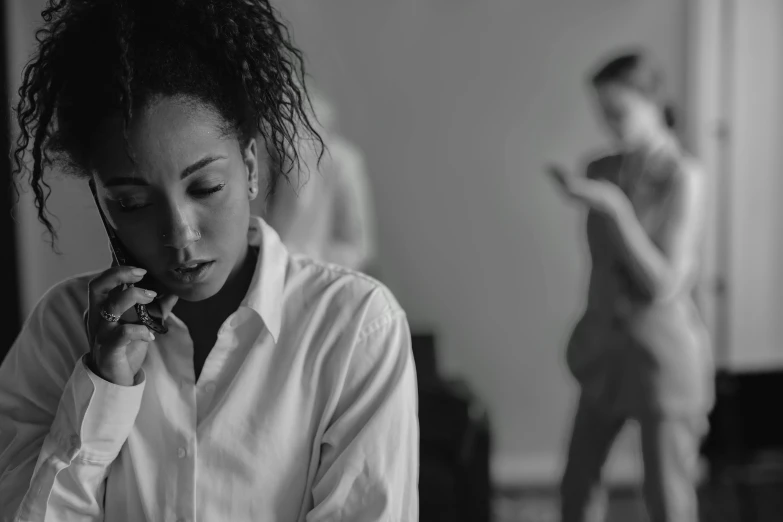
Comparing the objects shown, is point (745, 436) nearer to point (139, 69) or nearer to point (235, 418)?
point (235, 418)

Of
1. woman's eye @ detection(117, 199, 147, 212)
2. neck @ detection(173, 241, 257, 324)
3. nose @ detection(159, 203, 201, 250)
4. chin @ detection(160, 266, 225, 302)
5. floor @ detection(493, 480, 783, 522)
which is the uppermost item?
woman's eye @ detection(117, 199, 147, 212)

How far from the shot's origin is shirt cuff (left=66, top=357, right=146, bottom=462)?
0.76 meters

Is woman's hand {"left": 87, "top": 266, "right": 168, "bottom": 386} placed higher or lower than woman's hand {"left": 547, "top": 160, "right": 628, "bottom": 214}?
higher

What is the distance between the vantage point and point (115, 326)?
76 cm

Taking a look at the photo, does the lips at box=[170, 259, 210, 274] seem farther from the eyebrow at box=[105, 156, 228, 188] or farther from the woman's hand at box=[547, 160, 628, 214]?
the woman's hand at box=[547, 160, 628, 214]

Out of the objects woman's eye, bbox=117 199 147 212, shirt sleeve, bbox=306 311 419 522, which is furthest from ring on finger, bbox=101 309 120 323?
shirt sleeve, bbox=306 311 419 522

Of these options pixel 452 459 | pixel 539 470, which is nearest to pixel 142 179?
pixel 452 459

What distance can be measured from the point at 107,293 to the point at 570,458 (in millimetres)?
1433

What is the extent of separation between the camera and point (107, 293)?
78 cm

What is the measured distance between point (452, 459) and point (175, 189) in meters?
1.60

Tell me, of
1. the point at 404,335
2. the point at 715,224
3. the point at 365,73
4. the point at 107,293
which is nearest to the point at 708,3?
the point at 715,224

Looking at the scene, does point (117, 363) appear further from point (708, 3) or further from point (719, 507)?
point (708, 3)

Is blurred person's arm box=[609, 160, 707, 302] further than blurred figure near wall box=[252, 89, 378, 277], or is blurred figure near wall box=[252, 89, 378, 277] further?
blurred figure near wall box=[252, 89, 378, 277]

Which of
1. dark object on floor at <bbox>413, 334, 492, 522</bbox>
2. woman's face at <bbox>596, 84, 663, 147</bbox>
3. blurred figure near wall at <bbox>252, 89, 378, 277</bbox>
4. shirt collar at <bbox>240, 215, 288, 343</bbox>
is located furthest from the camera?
dark object on floor at <bbox>413, 334, 492, 522</bbox>
